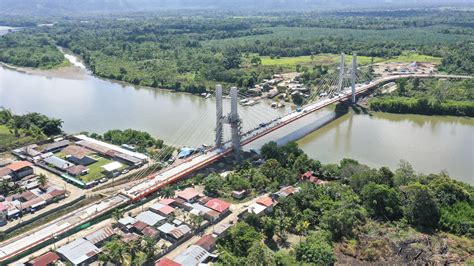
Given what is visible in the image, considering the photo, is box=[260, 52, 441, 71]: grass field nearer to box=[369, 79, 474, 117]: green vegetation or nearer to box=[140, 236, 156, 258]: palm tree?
box=[369, 79, 474, 117]: green vegetation

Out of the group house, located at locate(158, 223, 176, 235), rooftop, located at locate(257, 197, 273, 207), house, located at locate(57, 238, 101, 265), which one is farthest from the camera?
rooftop, located at locate(257, 197, 273, 207)

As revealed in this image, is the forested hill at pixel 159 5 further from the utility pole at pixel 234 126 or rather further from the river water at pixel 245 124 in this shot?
the utility pole at pixel 234 126

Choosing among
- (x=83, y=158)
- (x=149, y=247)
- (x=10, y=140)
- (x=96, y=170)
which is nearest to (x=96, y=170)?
(x=96, y=170)

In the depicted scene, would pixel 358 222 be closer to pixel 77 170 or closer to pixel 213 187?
pixel 213 187

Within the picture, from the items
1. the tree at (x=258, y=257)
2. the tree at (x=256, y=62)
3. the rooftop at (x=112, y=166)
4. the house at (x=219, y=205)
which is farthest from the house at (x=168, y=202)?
the tree at (x=256, y=62)

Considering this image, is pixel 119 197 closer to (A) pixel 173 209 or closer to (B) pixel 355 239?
Result: (A) pixel 173 209

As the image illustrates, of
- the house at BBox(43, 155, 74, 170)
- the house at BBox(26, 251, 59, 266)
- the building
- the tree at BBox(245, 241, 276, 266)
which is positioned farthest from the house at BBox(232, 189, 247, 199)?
the house at BBox(43, 155, 74, 170)

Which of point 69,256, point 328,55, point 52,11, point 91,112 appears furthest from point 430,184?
point 52,11
